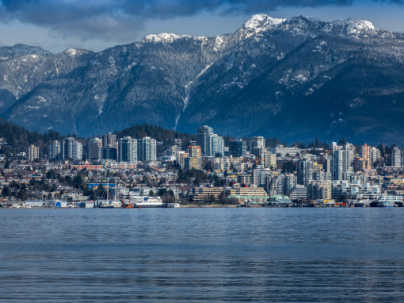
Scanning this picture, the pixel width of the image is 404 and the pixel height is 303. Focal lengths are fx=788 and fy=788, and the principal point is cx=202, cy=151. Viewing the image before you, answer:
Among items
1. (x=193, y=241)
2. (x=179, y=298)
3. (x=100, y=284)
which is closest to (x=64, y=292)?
(x=100, y=284)

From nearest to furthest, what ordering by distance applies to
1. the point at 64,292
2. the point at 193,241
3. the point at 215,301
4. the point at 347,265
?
the point at 215,301 < the point at 64,292 < the point at 347,265 < the point at 193,241

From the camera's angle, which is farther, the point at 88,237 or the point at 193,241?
the point at 88,237

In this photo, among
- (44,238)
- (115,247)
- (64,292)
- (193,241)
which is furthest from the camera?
(44,238)

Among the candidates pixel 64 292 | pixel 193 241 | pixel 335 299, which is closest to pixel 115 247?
pixel 193 241

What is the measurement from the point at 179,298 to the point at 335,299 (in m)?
6.62

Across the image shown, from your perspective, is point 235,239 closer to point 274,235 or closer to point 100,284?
point 274,235

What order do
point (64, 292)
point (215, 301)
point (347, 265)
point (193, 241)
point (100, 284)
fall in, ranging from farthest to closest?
point (193, 241), point (347, 265), point (100, 284), point (64, 292), point (215, 301)

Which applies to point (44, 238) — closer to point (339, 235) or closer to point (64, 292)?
point (339, 235)

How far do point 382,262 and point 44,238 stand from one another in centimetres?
3500

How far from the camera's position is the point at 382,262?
48.0 meters

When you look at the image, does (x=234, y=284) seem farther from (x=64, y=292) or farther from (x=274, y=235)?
(x=274, y=235)

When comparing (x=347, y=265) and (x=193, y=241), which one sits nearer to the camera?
(x=347, y=265)

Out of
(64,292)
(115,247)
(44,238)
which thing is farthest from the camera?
(44,238)

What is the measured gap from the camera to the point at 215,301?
3284 cm
